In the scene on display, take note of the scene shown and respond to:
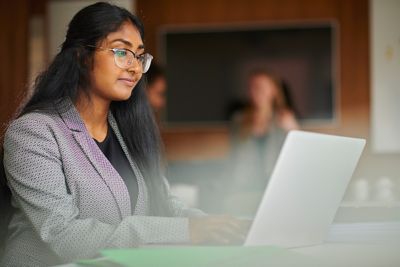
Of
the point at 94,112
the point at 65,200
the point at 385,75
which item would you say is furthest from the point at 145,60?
the point at 385,75

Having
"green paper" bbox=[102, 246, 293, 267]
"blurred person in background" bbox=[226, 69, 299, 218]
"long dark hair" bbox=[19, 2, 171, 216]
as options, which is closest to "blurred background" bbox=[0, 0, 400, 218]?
"blurred person in background" bbox=[226, 69, 299, 218]

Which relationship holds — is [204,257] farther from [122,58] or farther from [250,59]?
[250,59]

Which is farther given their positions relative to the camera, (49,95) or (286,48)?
(286,48)

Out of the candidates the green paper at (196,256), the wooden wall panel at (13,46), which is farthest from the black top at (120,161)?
the wooden wall panel at (13,46)

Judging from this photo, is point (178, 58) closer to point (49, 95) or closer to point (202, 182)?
point (202, 182)

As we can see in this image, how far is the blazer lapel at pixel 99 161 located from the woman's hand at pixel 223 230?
0.34 meters

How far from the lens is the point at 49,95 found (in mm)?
1893

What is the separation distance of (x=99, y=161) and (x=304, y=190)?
1.72ft

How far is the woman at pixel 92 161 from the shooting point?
1.56 metres

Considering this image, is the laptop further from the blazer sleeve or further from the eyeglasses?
the eyeglasses

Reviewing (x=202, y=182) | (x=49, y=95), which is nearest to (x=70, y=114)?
(x=49, y=95)

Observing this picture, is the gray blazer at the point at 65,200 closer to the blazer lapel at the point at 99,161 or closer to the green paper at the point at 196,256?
the blazer lapel at the point at 99,161

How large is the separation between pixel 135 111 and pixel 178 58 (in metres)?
5.03

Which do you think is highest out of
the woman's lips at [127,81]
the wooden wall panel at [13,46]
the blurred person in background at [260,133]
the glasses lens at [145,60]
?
the glasses lens at [145,60]
